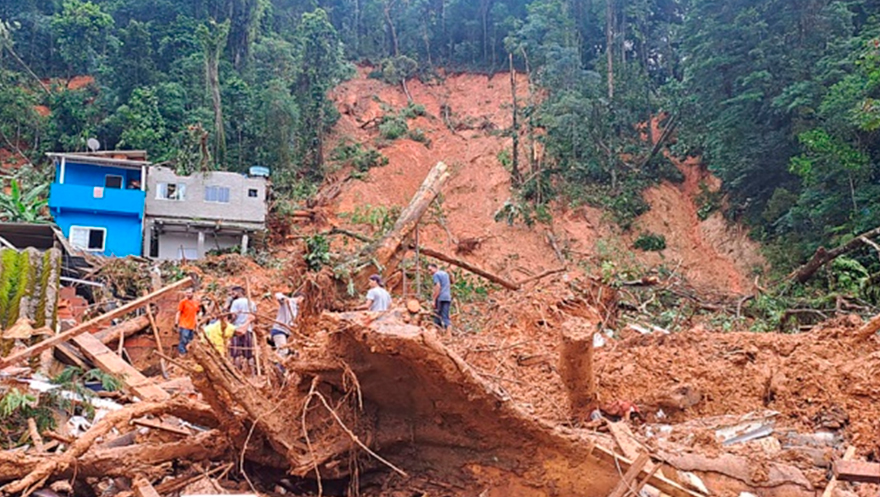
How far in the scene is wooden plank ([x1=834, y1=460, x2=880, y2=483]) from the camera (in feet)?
11.6

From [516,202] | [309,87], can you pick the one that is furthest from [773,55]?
[309,87]

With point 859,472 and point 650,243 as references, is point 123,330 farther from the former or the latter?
point 650,243

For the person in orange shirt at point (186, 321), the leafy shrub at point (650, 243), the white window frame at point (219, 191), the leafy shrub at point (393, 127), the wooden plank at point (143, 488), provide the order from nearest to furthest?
the wooden plank at point (143, 488) → the person in orange shirt at point (186, 321) → the white window frame at point (219, 191) → the leafy shrub at point (650, 243) → the leafy shrub at point (393, 127)

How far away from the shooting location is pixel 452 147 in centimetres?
3525

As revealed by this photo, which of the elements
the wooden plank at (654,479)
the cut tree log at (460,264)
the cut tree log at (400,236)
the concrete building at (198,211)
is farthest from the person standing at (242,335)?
the concrete building at (198,211)

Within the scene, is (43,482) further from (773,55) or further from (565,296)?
(773,55)

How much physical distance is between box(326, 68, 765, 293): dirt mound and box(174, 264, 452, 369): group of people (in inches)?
401

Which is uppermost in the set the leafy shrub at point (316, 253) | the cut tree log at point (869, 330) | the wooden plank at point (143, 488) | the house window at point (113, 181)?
the cut tree log at point (869, 330)

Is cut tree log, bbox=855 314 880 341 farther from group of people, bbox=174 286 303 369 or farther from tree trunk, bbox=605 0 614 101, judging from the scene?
tree trunk, bbox=605 0 614 101

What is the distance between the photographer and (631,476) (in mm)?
3803

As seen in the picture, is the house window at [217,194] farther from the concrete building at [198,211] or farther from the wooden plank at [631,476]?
the wooden plank at [631,476]

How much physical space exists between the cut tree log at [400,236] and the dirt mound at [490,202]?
8.18 m

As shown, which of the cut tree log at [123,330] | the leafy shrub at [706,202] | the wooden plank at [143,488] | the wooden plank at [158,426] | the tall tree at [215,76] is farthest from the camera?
the tall tree at [215,76]

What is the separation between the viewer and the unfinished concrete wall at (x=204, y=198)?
24438 millimetres
